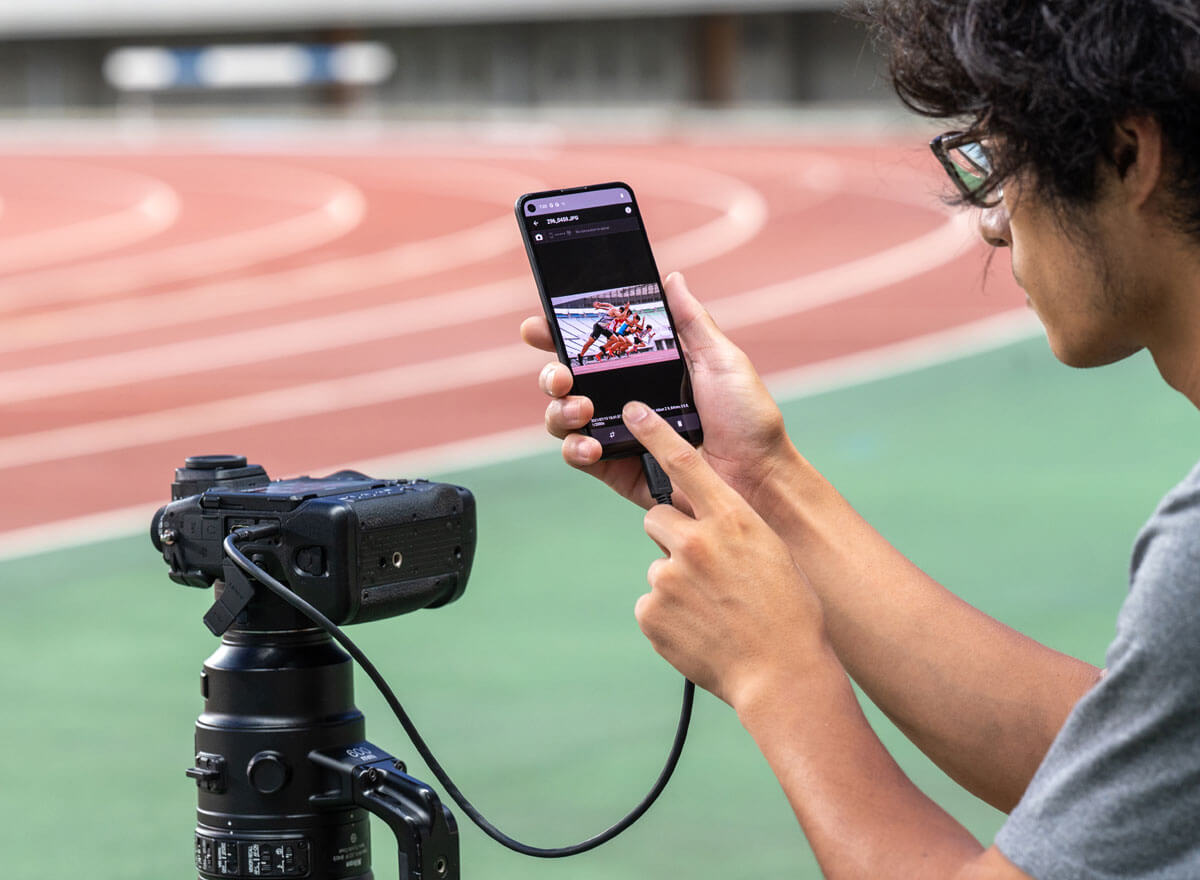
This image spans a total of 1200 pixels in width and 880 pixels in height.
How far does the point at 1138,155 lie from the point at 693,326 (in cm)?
70

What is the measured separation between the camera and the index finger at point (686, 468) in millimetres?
1641

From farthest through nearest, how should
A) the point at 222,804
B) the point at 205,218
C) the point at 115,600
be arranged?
the point at 205,218, the point at 115,600, the point at 222,804

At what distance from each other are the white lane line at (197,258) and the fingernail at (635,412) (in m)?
11.2

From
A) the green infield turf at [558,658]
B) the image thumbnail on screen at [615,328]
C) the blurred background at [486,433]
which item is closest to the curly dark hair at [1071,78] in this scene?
the image thumbnail on screen at [615,328]

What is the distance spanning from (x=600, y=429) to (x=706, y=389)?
0.23 m

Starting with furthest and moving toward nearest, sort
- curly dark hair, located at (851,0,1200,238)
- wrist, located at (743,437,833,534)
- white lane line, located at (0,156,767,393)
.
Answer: white lane line, located at (0,156,767,393) → wrist, located at (743,437,833,534) → curly dark hair, located at (851,0,1200,238)

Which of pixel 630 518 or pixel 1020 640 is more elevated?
pixel 1020 640

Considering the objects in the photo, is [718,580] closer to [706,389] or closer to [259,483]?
[706,389]

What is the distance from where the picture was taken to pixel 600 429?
1.84 m

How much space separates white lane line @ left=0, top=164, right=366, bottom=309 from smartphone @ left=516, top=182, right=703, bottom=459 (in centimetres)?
1099

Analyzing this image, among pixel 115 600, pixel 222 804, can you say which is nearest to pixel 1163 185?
pixel 222 804

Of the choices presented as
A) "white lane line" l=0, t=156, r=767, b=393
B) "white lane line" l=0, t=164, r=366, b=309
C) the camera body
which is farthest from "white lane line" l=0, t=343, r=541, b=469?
the camera body

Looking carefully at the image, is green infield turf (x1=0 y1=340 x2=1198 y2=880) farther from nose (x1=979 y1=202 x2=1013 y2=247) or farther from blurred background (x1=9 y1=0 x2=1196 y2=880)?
nose (x1=979 y1=202 x2=1013 y2=247)

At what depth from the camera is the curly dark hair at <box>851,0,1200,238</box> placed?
1.37m
